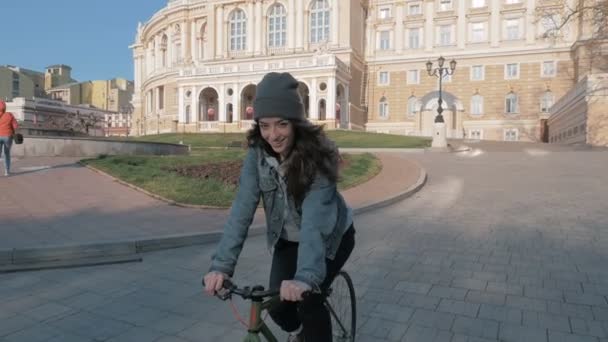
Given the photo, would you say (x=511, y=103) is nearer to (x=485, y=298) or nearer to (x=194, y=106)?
(x=194, y=106)

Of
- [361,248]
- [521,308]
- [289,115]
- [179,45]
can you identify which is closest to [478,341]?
[521,308]

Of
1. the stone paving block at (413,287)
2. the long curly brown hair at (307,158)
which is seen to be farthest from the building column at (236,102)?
the long curly brown hair at (307,158)

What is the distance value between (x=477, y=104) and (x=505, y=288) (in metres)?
48.2

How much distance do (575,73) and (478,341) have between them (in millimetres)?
49888

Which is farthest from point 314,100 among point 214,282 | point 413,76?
point 214,282

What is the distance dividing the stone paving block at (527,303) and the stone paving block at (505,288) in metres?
0.13

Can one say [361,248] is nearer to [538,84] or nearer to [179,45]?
[538,84]

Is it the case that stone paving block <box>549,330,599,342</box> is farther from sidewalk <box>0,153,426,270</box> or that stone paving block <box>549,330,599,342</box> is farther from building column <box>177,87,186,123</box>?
building column <box>177,87,186,123</box>

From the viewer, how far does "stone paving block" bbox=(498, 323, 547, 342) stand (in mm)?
3303

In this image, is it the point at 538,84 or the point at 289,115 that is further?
the point at 538,84

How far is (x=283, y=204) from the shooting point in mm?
2184

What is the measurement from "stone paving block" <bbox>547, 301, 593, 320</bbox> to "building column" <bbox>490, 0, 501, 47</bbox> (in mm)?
50146

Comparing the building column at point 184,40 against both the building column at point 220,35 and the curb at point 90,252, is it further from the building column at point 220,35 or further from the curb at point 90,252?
the curb at point 90,252

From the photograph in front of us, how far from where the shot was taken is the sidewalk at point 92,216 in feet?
18.0
